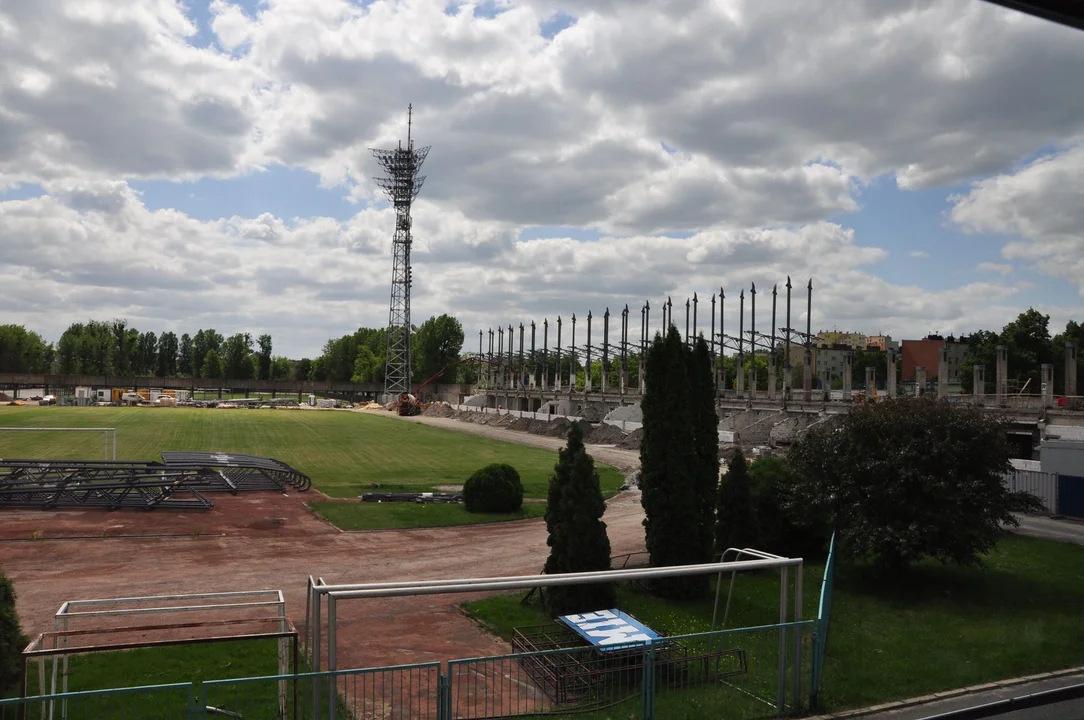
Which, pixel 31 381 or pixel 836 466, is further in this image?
pixel 31 381

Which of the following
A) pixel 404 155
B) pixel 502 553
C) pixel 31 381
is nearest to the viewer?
pixel 502 553

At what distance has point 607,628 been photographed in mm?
13047

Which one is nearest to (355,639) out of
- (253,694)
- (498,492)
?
(253,694)

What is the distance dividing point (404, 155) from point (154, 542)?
10543 centimetres

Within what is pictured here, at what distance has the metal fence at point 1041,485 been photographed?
100 feet

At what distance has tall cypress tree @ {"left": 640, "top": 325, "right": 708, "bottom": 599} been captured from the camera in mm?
18219

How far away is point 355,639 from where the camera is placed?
49.8 feet

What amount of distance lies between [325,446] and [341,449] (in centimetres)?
230

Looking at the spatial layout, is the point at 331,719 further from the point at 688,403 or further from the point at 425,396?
the point at 425,396

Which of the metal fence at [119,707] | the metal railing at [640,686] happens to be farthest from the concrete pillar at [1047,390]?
the metal fence at [119,707]

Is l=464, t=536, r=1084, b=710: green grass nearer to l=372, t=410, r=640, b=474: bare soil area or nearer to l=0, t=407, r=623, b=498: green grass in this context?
l=0, t=407, r=623, b=498: green grass

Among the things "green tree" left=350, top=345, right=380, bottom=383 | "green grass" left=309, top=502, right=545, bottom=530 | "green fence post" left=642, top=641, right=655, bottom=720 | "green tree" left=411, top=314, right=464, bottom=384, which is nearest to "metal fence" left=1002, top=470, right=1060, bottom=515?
"green grass" left=309, top=502, right=545, bottom=530

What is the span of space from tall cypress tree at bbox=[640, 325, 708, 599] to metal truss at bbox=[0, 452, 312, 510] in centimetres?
1840

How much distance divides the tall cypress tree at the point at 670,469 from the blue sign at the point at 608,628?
4313mm
